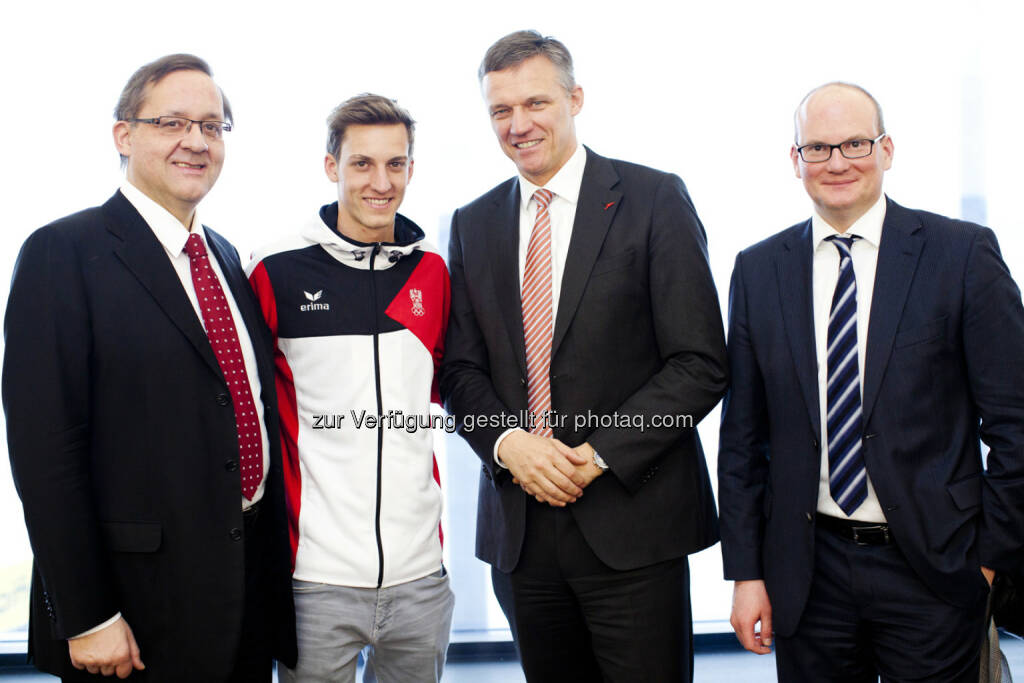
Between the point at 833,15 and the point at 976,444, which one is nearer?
the point at 976,444

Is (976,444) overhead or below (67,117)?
below

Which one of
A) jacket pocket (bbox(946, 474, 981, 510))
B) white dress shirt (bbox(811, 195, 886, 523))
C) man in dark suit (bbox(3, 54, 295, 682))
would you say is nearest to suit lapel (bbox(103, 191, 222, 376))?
man in dark suit (bbox(3, 54, 295, 682))

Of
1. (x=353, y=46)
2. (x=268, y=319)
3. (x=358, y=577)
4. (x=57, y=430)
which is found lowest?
(x=358, y=577)

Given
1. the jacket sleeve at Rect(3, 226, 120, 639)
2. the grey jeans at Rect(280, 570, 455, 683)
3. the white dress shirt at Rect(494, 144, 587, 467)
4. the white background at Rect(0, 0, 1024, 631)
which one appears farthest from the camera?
the white background at Rect(0, 0, 1024, 631)

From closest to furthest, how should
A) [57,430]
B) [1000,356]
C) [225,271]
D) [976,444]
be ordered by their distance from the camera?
[57,430]
[1000,356]
[976,444]
[225,271]

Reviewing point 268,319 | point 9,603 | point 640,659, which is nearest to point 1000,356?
point 640,659

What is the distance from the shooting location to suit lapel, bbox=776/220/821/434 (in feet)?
5.59

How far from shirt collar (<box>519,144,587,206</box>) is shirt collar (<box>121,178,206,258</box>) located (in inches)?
34.3

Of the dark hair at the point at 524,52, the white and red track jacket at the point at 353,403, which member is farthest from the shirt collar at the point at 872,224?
the white and red track jacket at the point at 353,403

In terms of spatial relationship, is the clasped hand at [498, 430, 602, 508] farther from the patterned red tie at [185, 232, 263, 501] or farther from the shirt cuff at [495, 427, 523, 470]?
the patterned red tie at [185, 232, 263, 501]

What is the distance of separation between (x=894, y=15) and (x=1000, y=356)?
88.3 inches

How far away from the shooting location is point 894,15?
125 inches

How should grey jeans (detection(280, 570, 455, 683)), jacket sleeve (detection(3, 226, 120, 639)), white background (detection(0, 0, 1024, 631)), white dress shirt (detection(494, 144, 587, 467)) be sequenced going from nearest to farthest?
jacket sleeve (detection(3, 226, 120, 639))
grey jeans (detection(280, 570, 455, 683))
white dress shirt (detection(494, 144, 587, 467))
white background (detection(0, 0, 1024, 631))

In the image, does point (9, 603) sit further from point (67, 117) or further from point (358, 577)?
point (358, 577)
